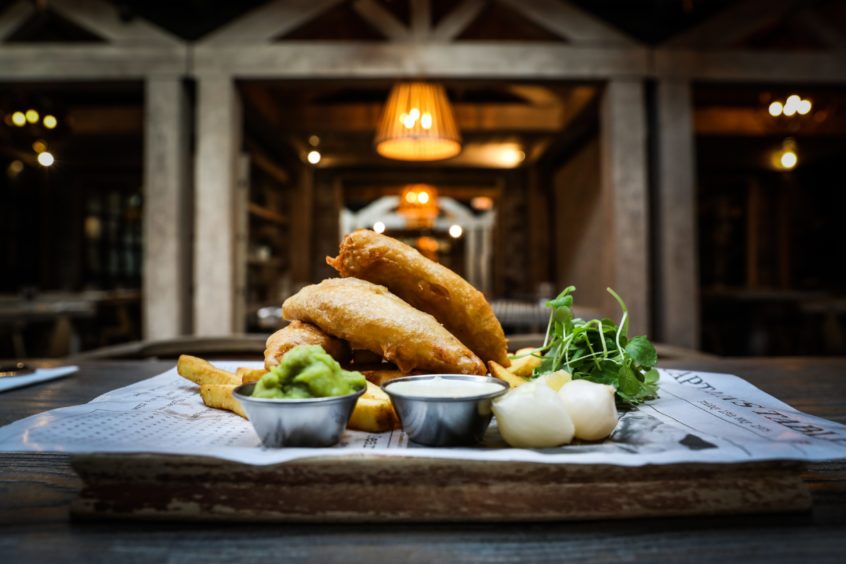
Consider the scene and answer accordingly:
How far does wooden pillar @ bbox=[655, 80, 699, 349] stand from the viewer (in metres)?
4.97

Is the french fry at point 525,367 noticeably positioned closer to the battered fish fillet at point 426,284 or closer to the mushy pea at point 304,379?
the battered fish fillet at point 426,284

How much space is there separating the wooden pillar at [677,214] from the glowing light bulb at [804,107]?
2332mm

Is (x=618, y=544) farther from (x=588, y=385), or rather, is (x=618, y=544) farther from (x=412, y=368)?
(x=412, y=368)

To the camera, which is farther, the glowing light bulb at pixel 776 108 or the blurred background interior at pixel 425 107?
the glowing light bulb at pixel 776 108

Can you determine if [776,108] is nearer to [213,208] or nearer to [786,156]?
[786,156]

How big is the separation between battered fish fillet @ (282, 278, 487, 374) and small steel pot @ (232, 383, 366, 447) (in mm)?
374

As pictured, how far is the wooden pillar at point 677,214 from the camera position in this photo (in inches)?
196

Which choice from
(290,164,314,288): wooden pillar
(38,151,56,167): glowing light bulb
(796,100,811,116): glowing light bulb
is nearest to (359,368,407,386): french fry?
(38,151,56,167): glowing light bulb

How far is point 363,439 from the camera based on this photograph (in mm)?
1007

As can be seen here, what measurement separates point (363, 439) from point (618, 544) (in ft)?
1.57

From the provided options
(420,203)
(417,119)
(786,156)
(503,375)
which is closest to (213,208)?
(417,119)

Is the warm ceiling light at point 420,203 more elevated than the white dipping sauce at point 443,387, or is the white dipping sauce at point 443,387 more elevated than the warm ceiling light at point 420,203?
the warm ceiling light at point 420,203

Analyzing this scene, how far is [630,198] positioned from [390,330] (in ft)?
14.0

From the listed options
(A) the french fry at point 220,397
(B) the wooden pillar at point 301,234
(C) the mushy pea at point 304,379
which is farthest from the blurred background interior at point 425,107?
(C) the mushy pea at point 304,379
